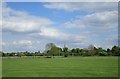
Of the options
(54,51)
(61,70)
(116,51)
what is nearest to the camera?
(61,70)

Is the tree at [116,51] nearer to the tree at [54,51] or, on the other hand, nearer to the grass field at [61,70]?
the tree at [54,51]

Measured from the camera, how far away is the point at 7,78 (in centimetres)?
1684

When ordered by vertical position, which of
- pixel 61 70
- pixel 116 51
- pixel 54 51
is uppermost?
pixel 54 51

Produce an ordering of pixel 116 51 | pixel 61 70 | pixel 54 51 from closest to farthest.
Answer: pixel 61 70 < pixel 116 51 < pixel 54 51

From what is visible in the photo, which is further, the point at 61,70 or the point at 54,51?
the point at 54,51

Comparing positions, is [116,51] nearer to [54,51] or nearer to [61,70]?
[54,51]

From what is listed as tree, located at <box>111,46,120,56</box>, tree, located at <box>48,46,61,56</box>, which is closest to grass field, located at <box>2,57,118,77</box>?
tree, located at <box>111,46,120,56</box>

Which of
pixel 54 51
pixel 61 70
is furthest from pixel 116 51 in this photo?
pixel 61 70

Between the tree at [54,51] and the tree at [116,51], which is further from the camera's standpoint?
the tree at [54,51]

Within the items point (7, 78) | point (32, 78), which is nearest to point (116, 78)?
point (32, 78)

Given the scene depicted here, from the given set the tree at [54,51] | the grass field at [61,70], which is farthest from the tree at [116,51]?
the grass field at [61,70]

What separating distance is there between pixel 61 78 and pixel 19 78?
2.53 metres

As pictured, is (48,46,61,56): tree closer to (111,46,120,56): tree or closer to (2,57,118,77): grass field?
(111,46,120,56): tree

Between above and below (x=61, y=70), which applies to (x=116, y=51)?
above
